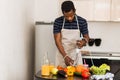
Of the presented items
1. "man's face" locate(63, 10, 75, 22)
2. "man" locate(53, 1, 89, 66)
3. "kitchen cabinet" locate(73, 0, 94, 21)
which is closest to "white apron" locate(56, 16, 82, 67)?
"man" locate(53, 1, 89, 66)

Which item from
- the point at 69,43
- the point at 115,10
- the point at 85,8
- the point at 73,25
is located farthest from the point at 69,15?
the point at 115,10

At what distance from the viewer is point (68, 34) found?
9.66ft

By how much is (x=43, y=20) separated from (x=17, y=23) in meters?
0.97

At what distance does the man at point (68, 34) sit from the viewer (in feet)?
9.34

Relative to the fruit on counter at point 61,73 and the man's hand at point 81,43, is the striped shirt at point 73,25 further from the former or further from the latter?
the fruit on counter at point 61,73

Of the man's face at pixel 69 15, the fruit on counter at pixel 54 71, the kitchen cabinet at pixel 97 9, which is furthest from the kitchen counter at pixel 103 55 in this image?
the fruit on counter at pixel 54 71

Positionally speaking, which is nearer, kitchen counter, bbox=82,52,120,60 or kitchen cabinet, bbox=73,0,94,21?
kitchen counter, bbox=82,52,120,60

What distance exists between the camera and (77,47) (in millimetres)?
2848

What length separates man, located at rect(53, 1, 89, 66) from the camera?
285 cm

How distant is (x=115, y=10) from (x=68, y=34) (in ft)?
3.10

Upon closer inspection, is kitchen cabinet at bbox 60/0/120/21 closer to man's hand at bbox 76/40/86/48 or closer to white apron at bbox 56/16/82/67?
white apron at bbox 56/16/82/67

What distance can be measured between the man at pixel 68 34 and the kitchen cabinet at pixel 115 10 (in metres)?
0.83

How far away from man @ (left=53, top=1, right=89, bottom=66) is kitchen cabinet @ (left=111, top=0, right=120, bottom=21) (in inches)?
32.8

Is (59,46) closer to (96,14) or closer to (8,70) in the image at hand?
(8,70)
